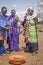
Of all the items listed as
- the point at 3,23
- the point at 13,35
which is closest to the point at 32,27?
the point at 13,35

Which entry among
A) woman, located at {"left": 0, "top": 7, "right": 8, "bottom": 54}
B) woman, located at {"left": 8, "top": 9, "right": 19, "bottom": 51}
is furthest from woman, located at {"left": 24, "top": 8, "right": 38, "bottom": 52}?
woman, located at {"left": 0, "top": 7, "right": 8, "bottom": 54}

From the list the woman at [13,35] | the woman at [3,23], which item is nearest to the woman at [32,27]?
the woman at [13,35]

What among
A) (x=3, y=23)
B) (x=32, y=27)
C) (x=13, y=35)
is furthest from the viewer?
(x=13, y=35)

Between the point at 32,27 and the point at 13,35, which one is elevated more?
the point at 32,27

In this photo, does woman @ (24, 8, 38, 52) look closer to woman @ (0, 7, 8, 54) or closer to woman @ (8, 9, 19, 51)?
woman @ (8, 9, 19, 51)

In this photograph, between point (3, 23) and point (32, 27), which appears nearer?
point (3, 23)

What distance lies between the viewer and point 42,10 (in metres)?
39.8

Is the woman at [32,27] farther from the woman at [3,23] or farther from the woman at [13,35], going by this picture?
the woman at [3,23]

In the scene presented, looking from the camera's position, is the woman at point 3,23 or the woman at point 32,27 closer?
the woman at point 3,23

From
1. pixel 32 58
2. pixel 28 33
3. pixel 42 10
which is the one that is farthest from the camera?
pixel 42 10

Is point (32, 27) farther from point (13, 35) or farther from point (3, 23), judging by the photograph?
point (3, 23)

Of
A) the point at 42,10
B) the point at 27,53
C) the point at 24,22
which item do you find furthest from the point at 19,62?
the point at 42,10

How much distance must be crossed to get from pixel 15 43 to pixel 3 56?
3.31ft

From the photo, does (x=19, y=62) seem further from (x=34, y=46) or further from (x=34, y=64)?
(x=34, y=46)
